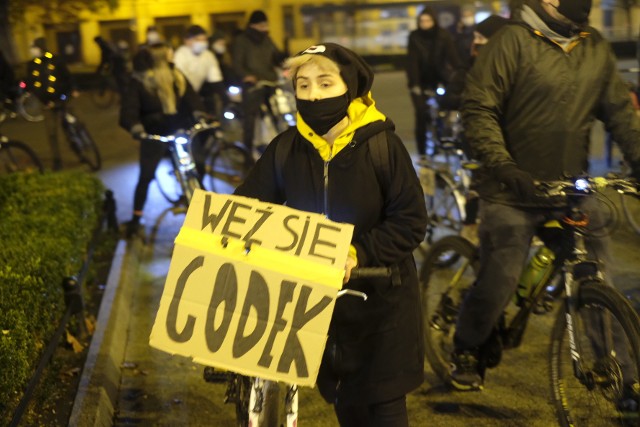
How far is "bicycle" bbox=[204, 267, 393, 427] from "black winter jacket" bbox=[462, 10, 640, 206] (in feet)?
3.83

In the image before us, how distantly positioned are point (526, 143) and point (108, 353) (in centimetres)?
281

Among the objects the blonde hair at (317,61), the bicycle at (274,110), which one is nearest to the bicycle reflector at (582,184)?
the blonde hair at (317,61)

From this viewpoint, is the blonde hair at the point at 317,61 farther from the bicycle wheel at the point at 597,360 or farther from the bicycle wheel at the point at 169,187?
the bicycle wheel at the point at 169,187

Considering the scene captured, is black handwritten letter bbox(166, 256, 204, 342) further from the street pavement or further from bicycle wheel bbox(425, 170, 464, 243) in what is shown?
bicycle wheel bbox(425, 170, 464, 243)

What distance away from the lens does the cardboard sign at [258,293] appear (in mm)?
2986

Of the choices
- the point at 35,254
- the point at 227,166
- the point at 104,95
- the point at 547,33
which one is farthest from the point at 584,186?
the point at 104,95

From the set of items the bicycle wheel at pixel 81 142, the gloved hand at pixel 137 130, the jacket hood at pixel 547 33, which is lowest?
the bicycle wheel at pixel 81 142

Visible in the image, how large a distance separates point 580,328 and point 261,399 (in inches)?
57.7

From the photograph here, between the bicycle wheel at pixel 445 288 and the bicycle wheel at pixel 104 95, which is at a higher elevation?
the bicycle wheel at pixel 445 288

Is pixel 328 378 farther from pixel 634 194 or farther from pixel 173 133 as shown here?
pixel 173 133

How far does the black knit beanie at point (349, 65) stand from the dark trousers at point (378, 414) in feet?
3.75

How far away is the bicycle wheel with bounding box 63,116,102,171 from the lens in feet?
41.3

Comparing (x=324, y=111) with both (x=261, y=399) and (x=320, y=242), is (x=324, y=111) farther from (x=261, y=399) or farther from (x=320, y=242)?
(x=261, y=399)

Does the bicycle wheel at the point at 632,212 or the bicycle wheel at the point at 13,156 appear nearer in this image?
the bicycle wheel at the point at 632,212
